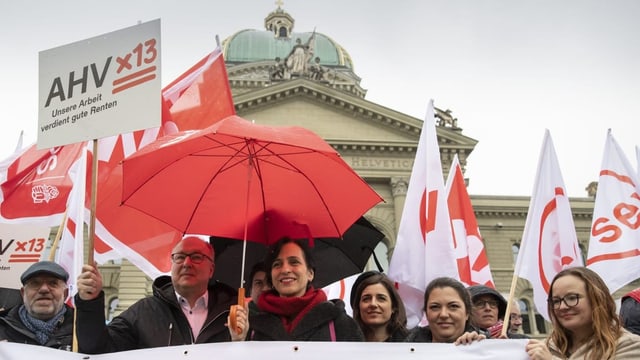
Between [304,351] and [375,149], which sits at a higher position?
[375,149]

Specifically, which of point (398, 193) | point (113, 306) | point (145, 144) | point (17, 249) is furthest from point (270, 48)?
point (17, 249)

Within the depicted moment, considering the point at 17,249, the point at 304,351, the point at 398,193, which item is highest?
the point at 398,193

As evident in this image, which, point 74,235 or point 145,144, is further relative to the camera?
point 145,144

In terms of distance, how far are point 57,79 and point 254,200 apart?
1.51 m

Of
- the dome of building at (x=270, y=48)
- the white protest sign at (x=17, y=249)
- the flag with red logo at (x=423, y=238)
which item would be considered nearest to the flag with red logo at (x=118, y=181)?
the white protest sign at (x=17, y=249)

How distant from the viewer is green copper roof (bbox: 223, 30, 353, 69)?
61.5 m

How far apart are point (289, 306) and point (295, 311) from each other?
0.20ft

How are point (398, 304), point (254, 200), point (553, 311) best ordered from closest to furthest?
1. point (553, 311)
2. point (398, 304)
3. point (254, 200)

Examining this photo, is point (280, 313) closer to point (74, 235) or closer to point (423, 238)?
point (423, 238)

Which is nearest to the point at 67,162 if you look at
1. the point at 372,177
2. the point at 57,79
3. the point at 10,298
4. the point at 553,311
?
the point at 10,298

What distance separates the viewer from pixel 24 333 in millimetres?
3918

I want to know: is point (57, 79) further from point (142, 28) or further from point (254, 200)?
point (254, 200)

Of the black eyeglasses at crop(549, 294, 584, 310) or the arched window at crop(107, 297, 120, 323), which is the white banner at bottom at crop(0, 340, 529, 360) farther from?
the arched window at crop(107, 297, 120, 323)

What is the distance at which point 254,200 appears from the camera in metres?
4.34
